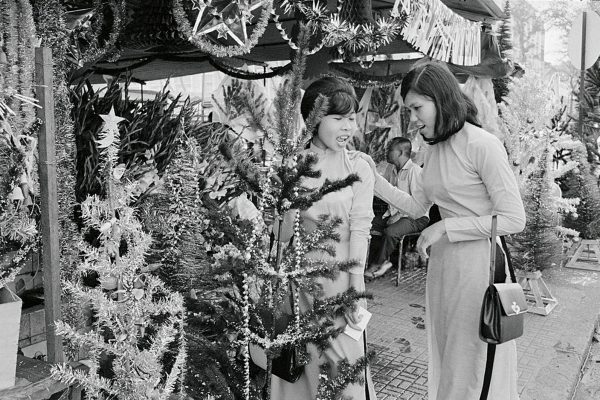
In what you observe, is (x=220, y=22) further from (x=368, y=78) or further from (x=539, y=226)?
(x=539, y=226)

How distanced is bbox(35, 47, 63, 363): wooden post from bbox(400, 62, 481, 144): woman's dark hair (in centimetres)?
151

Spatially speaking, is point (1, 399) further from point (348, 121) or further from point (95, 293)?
point (348, 121)

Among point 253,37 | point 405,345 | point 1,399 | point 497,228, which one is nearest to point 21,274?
point 1,399

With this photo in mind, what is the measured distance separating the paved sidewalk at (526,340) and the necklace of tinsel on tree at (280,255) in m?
2.24

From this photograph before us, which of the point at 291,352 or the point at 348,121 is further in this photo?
the point at 348,121

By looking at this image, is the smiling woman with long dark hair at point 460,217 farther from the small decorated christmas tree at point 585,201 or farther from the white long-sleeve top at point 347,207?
the small decorated christmas tree at point 585,201

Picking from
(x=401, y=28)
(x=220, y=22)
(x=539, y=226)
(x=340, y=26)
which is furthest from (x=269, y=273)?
(x=539, y=226)

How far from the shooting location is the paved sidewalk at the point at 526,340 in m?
3.97

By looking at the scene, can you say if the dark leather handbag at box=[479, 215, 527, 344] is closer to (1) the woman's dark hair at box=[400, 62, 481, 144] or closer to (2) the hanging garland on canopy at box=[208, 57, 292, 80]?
(1) the woman's dark hair at box=[400, 62, 481, 144]

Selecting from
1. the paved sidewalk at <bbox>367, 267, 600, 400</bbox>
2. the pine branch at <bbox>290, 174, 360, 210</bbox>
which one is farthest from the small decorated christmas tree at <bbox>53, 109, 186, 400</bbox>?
the paved sidewalk at <bbox>367, 267, 600, 400</bbox>

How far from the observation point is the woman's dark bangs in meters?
2.41

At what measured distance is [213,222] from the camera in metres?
1.76

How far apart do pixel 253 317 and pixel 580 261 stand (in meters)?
7.93

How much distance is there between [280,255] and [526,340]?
4.00 metres
